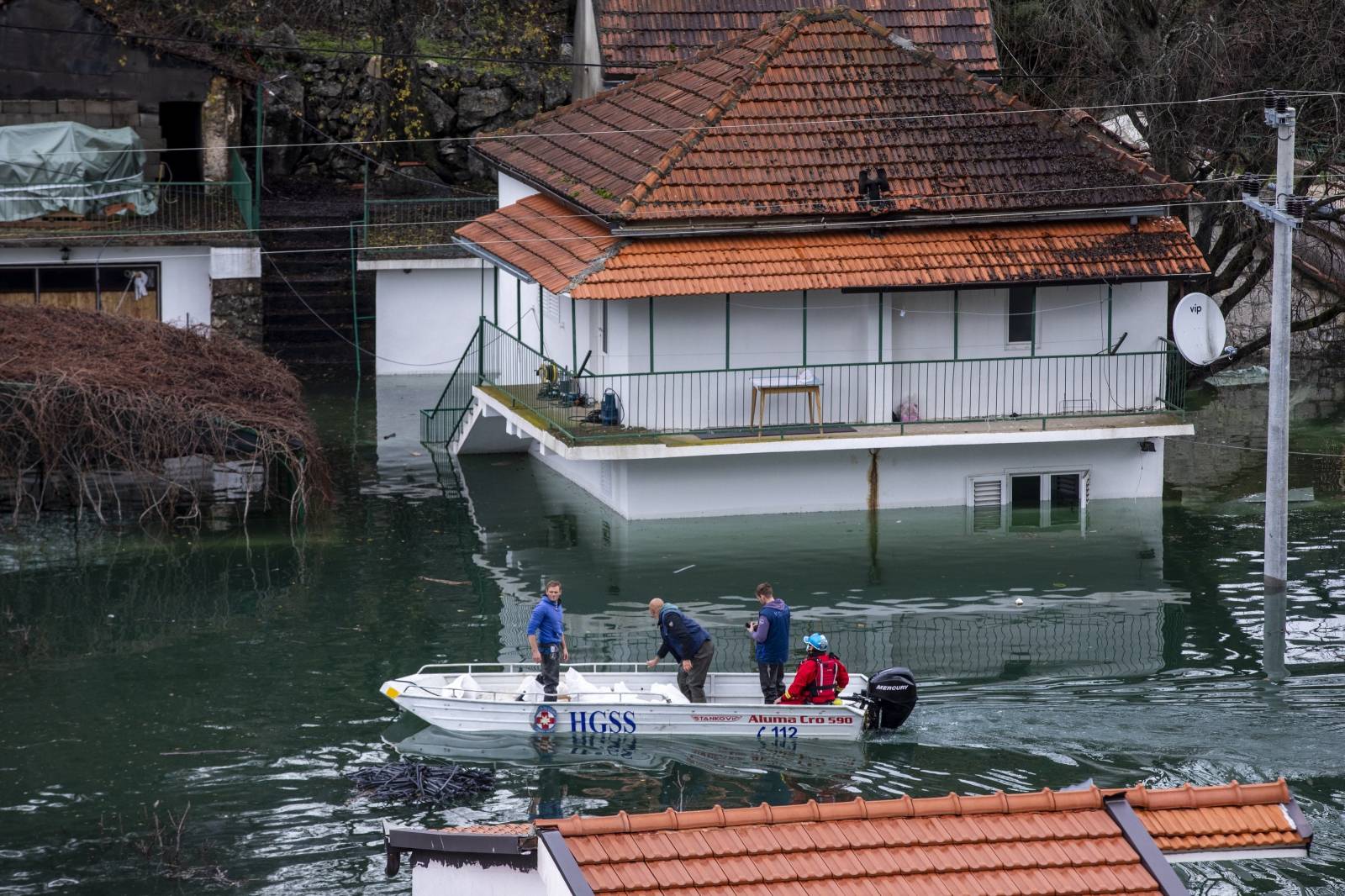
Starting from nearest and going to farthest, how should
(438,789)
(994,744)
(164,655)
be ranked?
(438,789), (994,744), (164,655)

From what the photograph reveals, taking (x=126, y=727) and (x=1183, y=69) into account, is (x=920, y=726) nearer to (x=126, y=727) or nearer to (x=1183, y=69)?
(x=126, y=727)

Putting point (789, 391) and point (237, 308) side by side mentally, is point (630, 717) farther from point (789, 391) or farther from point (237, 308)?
point (237, 308)

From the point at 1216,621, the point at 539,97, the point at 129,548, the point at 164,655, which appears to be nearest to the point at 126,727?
the point at 164,655

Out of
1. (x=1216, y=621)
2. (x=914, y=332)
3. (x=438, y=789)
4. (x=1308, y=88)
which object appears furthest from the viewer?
(x=1308, y=88)

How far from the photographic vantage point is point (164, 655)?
22.8m

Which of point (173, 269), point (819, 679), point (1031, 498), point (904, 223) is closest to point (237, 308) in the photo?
point (173, 269)

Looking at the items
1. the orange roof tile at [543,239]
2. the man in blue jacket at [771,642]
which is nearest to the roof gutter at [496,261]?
the orange roof tile at [543,239]

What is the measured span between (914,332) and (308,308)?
1602 centimetres

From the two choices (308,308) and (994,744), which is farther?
(308,308)

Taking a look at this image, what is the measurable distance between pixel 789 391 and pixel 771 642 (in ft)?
30.5

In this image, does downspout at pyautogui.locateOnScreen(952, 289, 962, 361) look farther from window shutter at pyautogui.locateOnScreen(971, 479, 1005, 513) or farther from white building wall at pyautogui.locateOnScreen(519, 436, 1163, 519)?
window shutter at pyautogui.locateOnScreen(971, 479, 1005, 513)

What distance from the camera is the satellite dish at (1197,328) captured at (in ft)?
90.1

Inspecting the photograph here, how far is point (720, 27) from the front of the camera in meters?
35.9

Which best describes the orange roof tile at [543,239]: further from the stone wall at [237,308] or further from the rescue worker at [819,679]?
the rescue worker at [819,679]
